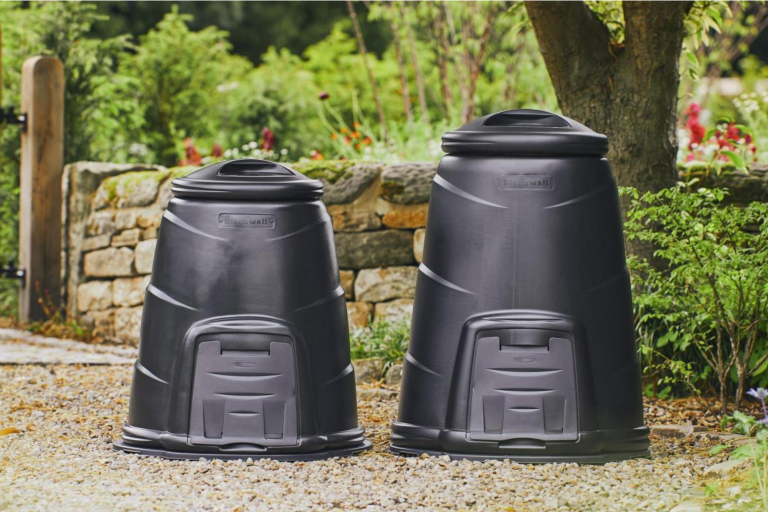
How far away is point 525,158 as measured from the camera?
9.52ft

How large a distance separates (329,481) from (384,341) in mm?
2139

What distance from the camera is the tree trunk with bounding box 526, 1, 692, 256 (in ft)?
14.1

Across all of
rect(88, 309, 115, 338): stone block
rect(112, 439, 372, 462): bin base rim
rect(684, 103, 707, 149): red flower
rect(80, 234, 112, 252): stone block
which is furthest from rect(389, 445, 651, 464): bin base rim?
rect(80, 234, 112, 252): stone block

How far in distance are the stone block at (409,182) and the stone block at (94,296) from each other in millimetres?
2326

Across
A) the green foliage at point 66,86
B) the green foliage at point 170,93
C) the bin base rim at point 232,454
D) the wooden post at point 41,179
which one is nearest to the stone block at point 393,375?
the bin base rim at point 232,454

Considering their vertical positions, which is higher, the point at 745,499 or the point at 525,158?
the point at 525,158

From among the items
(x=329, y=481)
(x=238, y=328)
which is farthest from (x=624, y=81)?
(x=329, y=481)

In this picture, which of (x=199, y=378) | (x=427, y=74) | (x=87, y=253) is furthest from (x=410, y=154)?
(x=427, y=74)

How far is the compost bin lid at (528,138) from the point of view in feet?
9.47

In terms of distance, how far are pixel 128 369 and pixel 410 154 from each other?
2797 millimetres

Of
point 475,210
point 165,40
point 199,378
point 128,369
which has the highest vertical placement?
point 165,40

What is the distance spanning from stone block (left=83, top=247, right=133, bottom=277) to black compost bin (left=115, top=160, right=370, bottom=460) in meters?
3.54

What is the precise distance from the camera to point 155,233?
6.16 m

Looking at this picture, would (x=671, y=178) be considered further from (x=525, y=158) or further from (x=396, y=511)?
(x=396, y=511)
